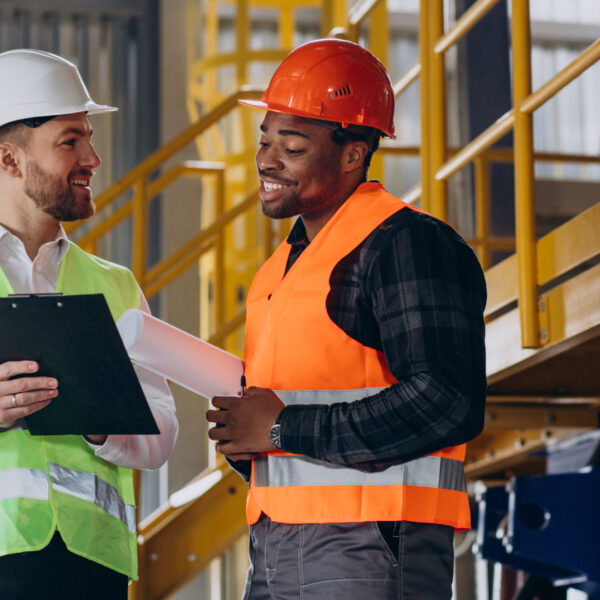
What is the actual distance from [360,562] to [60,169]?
135 centimetres

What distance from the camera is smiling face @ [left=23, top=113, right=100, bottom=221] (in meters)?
2.69

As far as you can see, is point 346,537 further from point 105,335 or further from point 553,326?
point 553,326

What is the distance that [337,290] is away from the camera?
6.84 ft

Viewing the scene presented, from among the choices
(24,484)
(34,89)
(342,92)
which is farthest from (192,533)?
(342,92)

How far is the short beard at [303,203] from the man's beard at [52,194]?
665mm

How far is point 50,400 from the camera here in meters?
2.18

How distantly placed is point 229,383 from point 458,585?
21.6 ft

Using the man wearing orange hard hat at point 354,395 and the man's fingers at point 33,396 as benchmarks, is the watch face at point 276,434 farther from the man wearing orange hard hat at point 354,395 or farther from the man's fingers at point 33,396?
the man's fingers at point 33,396

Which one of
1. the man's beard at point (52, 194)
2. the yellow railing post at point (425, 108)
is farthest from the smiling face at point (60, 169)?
the yellow railing post at point (425, 108)

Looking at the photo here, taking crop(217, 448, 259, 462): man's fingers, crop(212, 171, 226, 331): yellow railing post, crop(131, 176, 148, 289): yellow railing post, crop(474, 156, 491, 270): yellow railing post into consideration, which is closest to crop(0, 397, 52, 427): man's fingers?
crop(217, 448, 259, 462): man's fingers

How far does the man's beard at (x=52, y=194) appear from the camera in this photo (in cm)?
268

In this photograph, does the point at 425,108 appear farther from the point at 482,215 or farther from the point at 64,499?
the point at 64,499

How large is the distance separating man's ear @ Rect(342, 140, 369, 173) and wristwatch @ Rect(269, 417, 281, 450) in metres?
0.60

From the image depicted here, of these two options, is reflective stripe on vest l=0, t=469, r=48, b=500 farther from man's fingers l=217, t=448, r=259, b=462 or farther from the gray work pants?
the gray work pants
